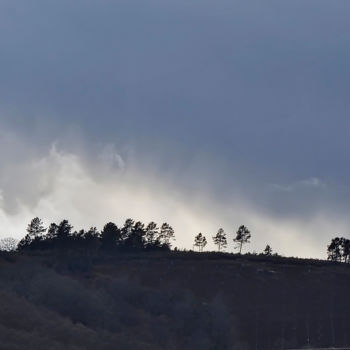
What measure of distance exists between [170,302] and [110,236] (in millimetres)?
42351

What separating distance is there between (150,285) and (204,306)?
13092 millimetres

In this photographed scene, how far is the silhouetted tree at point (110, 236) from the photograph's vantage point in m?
121

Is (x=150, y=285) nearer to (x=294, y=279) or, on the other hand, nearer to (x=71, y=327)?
(x=294, y=279)

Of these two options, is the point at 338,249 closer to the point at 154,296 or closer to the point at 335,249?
the point at 335,249

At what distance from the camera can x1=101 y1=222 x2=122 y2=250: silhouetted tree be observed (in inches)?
4781

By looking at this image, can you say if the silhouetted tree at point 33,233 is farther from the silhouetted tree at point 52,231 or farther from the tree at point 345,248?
the tree at point 345,248

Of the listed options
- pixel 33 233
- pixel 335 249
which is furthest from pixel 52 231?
pixel 335 249

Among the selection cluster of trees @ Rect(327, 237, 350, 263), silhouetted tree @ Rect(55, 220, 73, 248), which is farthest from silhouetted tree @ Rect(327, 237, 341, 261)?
silhouetted tree @ Rect(55, 220, 73, 248)

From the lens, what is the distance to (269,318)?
86875 mm

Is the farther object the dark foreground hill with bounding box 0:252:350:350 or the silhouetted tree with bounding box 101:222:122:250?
the silhouetted tree with bounding box 101:222:122:250

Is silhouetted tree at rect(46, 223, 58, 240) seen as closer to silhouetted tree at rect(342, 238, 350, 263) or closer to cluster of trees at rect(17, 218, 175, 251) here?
cluster of trees at rect(17, 218, 175, 251)

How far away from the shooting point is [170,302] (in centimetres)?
8231

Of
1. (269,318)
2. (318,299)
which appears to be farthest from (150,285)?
(318,299)

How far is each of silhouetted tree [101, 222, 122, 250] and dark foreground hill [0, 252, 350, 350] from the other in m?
9.51
